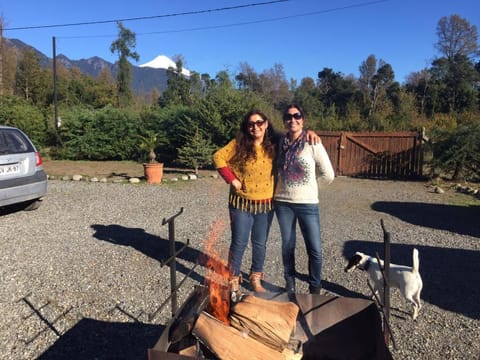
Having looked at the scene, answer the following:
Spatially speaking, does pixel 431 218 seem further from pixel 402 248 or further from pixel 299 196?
pixel 299 196

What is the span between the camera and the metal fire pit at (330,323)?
2.09 metres

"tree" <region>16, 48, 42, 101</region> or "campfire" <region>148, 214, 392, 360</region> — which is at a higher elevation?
"tree" <region>16, 48, 42, 101</region>

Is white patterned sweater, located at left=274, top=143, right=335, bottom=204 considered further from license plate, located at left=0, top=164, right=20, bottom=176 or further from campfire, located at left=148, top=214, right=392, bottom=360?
license plate, located at left=0, top=164, right=20, bottom=176

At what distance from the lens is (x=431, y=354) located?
253 cm

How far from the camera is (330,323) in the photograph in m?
2.21

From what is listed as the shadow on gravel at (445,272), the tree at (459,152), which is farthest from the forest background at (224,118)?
the shadow on gravel at (445,272)

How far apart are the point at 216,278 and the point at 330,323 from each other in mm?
1715

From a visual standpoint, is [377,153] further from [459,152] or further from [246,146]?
[246,146]

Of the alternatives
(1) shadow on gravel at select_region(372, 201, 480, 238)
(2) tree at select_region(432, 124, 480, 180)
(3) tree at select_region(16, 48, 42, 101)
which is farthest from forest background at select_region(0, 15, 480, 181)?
(1) shadow on gravel at select_region(372, 201, 480, 238)

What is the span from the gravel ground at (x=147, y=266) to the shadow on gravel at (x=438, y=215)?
0.02 meters

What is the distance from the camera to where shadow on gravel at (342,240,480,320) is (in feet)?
10.7

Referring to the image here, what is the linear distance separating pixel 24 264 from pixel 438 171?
10.2m

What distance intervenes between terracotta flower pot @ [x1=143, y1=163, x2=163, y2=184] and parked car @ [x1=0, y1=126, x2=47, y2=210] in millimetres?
3433

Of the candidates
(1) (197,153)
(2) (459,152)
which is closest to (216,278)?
(1) (197,153)
